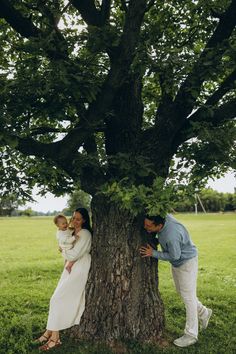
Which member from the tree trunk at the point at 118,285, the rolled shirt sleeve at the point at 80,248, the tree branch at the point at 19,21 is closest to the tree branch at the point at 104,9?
the tree branch at the point at 19,21

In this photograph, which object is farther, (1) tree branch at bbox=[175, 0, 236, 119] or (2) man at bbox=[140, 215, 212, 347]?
(2) man at bbox=[140, 215, 212, 347]

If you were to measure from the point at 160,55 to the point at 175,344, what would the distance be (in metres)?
5.05

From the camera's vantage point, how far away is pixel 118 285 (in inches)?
303

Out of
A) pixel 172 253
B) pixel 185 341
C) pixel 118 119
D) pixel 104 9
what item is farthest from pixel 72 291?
pixel 104 9

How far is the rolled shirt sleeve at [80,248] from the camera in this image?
25.6ft

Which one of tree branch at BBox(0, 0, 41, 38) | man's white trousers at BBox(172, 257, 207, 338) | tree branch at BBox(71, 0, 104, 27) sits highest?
tree branch at BBox(71, 0, 104, 27)

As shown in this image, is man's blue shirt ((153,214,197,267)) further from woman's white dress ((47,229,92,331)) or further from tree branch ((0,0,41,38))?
tree branch ((0,0,41,38))

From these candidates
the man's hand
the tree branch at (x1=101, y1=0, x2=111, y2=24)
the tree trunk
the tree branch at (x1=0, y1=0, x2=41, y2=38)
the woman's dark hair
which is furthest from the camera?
the woman's dark hair

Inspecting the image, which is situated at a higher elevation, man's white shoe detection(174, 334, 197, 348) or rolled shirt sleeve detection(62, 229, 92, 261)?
rolled shirt sleeve detection(62, 229, 92, 261)

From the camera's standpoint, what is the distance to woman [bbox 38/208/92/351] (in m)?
7.73

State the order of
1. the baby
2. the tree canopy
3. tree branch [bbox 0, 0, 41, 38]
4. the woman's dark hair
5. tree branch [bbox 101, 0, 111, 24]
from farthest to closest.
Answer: the woman's dark hair
the baby
tree branch [bbox 101, 0, 111, 24]
tree branch [bbox 0, 0, 41, 38]
the tree canopy

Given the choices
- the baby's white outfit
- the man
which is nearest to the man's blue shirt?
the man

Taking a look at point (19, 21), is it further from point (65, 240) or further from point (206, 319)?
point (206, 319)

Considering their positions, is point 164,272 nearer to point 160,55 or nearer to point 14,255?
point 14,255
